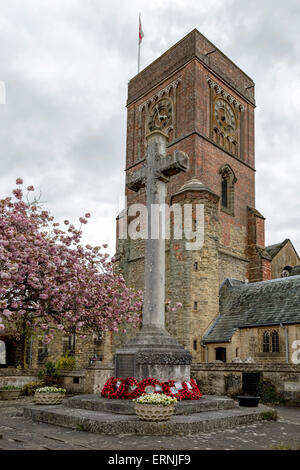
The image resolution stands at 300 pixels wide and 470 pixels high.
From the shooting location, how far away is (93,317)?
56.6 feet

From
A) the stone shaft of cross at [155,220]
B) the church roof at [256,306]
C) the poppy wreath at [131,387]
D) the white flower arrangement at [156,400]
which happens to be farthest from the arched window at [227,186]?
the white flower arrangement at [156,400]

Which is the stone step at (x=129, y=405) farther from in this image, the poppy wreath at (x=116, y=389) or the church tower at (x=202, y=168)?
the church tower at (x=202, y=168)

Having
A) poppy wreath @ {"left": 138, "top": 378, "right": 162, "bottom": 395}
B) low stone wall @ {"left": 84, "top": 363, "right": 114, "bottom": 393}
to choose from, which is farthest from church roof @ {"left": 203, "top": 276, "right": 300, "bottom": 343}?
poppy wreath @ {"left": 138, "top": 378, "right": 162, "bottom": 395}

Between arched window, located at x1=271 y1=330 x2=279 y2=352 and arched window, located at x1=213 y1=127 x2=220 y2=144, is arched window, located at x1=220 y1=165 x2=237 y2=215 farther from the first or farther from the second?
arched window, located at x1=271 y1=330 x2=279 y2=352

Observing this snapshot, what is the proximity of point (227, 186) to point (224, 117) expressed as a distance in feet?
19.4

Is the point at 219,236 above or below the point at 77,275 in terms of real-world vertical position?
above

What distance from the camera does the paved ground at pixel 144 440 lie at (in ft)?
21.5

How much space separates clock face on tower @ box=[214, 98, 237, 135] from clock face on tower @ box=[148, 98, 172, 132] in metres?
3.59

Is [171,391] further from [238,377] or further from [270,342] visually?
[270,342]

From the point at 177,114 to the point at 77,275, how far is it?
2007cm

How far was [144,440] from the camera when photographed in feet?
23.3

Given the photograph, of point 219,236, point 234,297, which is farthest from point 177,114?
point 234,297

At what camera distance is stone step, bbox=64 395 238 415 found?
895cm
